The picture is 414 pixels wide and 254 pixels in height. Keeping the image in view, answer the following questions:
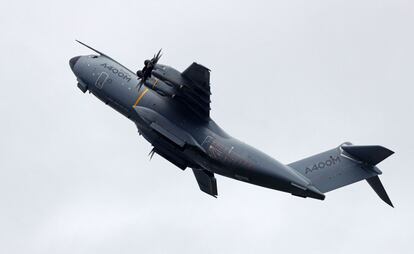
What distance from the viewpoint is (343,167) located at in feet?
130

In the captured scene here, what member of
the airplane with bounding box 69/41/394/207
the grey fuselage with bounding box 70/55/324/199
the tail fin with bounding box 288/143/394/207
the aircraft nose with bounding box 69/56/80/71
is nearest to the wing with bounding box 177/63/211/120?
the airplane with bounding box 69/41/394/207

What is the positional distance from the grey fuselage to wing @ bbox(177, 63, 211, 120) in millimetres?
434

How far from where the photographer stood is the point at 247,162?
125 feet

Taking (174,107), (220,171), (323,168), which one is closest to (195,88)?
(174,107)

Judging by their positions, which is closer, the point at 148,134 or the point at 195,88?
the point at 195,88

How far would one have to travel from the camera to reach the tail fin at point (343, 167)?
3859 cm

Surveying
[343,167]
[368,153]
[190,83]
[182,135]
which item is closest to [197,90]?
[190,83]

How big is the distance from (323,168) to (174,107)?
28.3ft

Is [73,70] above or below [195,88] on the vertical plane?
below

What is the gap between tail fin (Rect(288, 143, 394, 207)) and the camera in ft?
127

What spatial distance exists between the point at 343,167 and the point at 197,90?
892 centimetres

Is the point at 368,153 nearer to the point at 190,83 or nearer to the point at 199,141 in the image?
the point at 199,141

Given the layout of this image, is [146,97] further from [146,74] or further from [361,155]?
[361,155]

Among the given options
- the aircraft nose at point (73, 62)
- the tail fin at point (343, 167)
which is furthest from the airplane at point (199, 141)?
the aircraft nose at point (73, 62)
